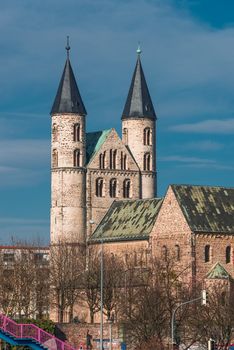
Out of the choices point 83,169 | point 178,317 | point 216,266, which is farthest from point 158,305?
point 83,169

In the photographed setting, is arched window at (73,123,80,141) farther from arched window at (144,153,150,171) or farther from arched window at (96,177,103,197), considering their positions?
arched window at (144,153,150,171)

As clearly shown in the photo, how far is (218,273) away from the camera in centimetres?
15575

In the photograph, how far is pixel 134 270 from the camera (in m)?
161

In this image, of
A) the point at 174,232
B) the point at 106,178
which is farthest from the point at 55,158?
the point at 174,232

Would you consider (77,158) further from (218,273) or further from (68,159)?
(218,273)

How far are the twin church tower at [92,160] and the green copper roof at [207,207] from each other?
24.5 meters

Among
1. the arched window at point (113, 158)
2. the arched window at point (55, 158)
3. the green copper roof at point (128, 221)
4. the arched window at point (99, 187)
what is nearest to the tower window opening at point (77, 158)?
the arched window at point (55, 158)

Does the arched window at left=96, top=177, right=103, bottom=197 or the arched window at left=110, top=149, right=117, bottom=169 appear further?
the arched window at left=110, top=149, right=117, bottom=169

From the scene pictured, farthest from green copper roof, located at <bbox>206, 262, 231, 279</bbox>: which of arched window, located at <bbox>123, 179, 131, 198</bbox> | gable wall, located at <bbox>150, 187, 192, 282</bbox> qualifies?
arched window, located at <bbox>123, 179, 131, 198</bbox>

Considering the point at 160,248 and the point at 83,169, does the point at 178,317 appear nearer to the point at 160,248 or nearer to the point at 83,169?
the point at 160,248

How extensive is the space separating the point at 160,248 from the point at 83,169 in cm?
2779

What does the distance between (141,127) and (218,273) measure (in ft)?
135

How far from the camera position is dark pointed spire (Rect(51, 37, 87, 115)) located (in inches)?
7303

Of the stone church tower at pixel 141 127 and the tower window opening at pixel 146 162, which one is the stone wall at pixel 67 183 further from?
the tower window opening at pixel 146 162
